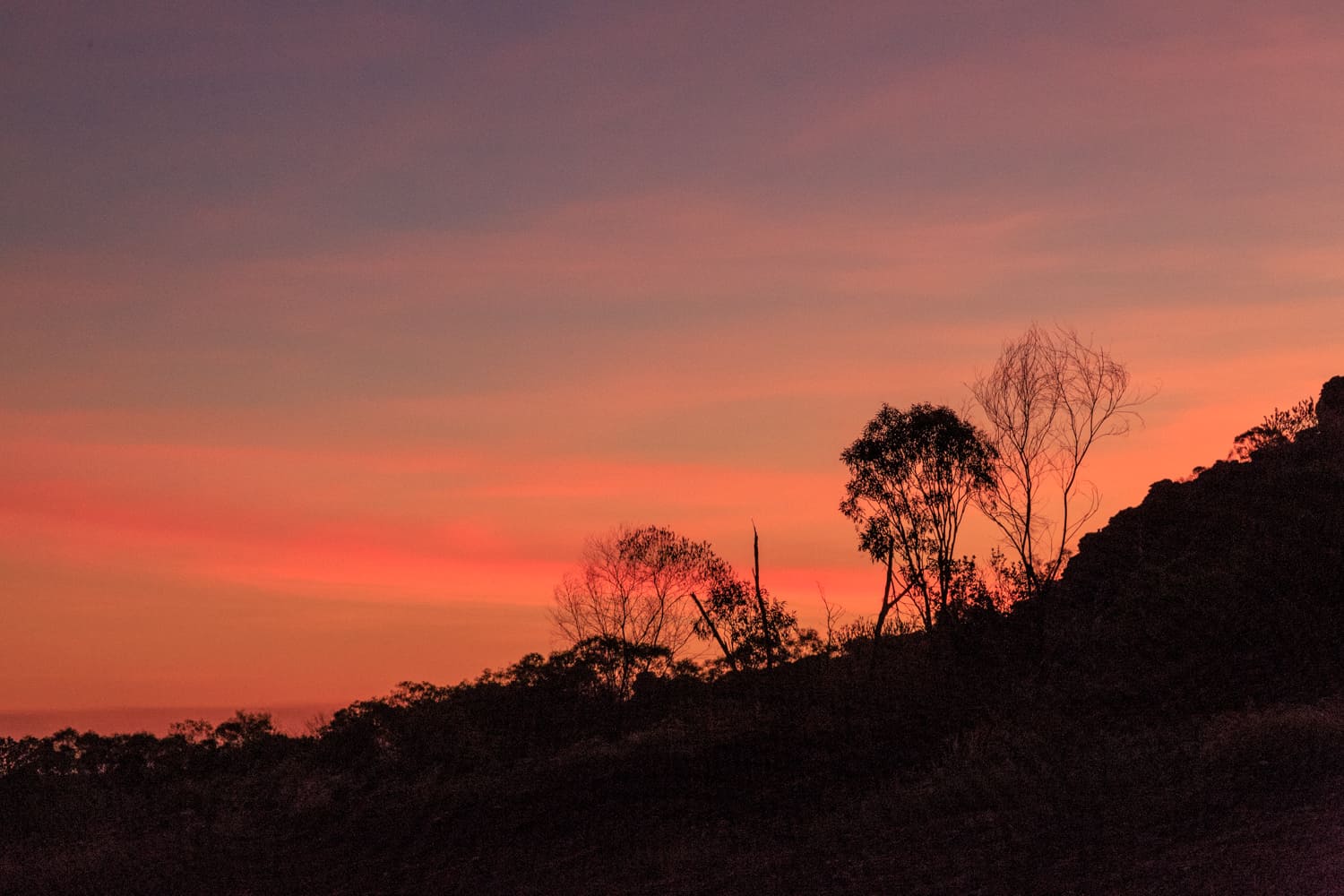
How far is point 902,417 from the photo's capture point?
34875mm

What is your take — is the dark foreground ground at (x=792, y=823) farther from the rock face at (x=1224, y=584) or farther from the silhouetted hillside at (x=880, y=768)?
the rock face at (x=1224, y=584)

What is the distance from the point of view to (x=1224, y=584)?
2894cm

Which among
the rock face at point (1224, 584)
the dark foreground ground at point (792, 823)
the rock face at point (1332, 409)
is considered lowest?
the dark foreground ground at point (792, 823)

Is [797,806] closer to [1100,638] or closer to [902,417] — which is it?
[1100,638]

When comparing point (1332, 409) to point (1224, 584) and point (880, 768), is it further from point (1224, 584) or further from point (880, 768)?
point (880, 768)

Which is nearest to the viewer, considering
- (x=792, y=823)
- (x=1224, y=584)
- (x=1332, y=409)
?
(x=792, y=823)

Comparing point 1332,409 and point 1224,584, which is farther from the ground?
point 1332,409

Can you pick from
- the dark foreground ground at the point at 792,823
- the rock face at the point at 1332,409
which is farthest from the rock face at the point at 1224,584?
the dark foreground ground at the point at 792,823

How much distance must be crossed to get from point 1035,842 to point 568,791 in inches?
393

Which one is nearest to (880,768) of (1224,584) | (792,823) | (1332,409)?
(792,823)

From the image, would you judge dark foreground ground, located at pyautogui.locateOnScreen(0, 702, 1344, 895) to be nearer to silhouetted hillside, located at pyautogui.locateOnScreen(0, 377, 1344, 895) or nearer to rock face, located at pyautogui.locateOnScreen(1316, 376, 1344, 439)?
silhouetted hillside, located at pyautogui.locateOnScreen(0, 377, 1344, 895)

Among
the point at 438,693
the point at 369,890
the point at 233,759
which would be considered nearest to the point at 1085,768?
the point at 369,890

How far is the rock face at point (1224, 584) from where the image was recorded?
77.9ft

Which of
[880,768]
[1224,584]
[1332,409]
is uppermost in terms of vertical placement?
[1332,409]
